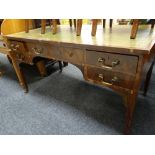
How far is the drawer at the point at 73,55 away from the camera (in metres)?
0.90

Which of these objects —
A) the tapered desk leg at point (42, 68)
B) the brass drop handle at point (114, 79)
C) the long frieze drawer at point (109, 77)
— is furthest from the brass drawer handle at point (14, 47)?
the brass drop handle at point (114, 79)

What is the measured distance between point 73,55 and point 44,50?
0.30 meters

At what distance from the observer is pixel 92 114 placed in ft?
4.16

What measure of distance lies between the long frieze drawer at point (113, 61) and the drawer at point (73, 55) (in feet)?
0.17

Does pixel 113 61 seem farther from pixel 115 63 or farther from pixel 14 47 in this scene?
pixel 14 47

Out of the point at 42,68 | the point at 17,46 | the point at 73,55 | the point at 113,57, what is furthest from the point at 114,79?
the point at 42,68

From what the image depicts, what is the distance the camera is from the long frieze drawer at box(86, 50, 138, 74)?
72 centimetres

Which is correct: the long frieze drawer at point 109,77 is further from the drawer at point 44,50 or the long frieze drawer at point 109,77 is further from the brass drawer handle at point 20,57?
the brass drawer handle at point 20,57

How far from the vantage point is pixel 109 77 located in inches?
34.1

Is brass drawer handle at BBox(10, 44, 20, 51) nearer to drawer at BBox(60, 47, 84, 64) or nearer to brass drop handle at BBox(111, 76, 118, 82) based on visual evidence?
drawer at BBox(60, 47, 84, 64)

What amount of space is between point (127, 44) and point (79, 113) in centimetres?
79

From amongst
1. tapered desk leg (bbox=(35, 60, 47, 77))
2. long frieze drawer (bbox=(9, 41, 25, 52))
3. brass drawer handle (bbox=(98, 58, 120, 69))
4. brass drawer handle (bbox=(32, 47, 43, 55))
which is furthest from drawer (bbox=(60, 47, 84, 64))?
tapered desk leg (bbox=(35, 60, 47, 77))
